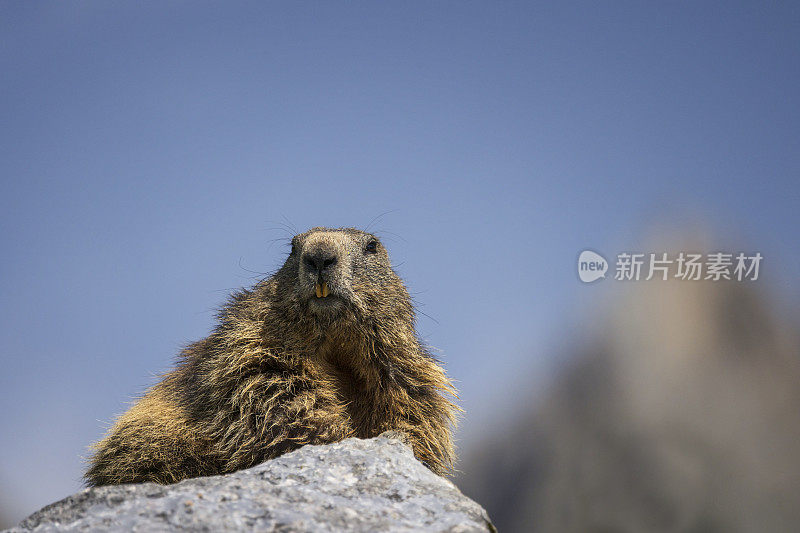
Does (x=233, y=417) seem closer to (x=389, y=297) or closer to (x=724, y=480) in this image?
(x=389, y=297)

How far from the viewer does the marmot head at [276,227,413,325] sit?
6.25m

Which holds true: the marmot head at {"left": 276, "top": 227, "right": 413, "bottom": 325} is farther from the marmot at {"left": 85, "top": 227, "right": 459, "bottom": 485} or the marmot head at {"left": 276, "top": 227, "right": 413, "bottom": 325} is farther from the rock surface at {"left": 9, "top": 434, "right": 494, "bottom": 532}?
the rock surface at {"left": 9, "top": 434, "right": 494, "bottom": 532}

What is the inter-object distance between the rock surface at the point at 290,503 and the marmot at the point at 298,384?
1547mm

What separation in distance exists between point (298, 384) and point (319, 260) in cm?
124

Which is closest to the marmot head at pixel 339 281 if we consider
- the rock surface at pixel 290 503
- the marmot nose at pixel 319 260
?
the marmot nose at pixel 319 260

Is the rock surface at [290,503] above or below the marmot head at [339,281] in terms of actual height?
below

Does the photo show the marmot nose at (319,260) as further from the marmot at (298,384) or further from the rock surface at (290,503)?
the rock surface at (290,503)

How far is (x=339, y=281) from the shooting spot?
20.7 feet

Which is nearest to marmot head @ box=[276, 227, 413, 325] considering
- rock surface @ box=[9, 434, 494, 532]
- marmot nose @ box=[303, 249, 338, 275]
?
marmot nose @ box=[303, 249, 338, 275]

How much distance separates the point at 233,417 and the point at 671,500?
12618 millimetres

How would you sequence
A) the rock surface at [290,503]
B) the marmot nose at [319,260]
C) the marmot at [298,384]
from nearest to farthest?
the rock surface at [290,503] < the marmot at [298,384] < the marmot nose at [319,260]

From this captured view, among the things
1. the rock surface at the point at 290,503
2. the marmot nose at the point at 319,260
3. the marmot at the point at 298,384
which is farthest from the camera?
the marmot nose at the point at 319,260

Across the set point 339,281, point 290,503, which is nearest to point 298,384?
point 339,281

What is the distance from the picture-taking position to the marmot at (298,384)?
6059mm
